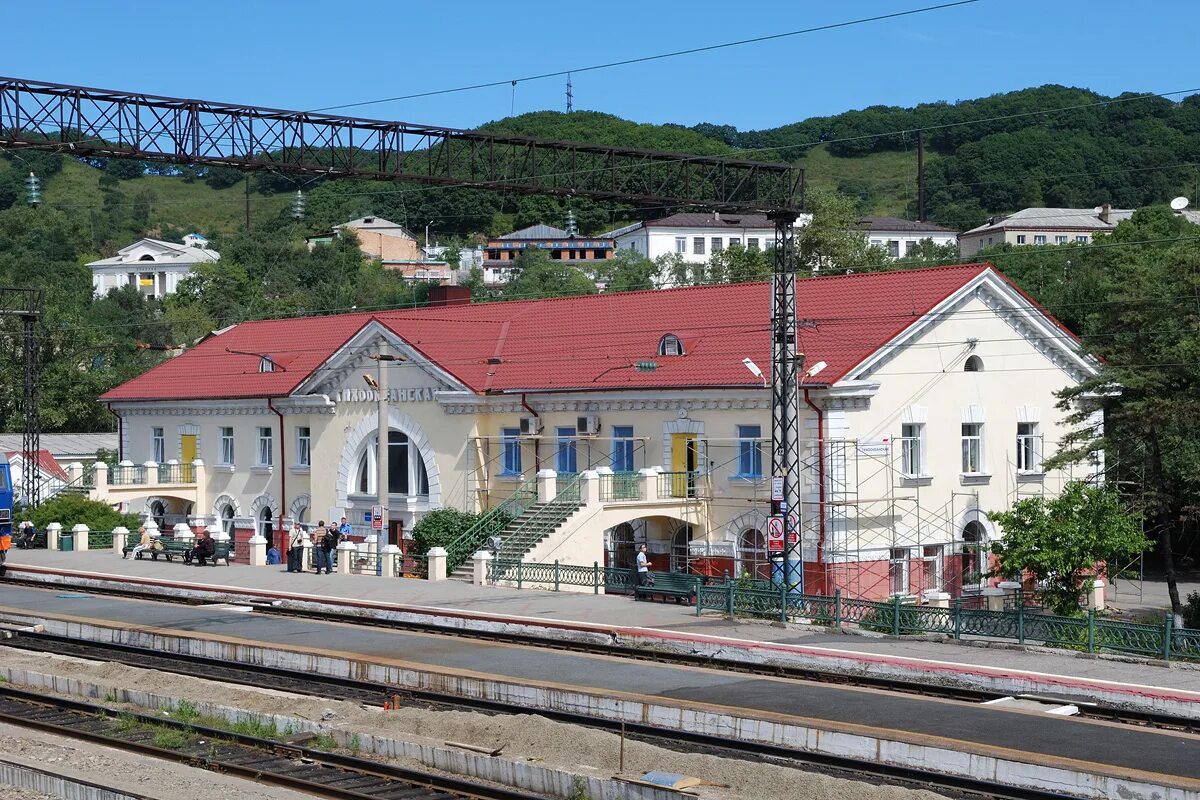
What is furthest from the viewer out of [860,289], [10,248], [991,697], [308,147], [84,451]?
[10,248]

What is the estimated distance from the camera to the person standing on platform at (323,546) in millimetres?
36781

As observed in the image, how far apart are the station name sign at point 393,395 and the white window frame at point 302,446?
2.39 metres

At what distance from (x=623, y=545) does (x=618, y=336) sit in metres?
6.32

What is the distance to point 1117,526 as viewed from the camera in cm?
2744

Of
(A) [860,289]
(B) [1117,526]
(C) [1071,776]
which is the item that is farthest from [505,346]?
(C) [1071,776]

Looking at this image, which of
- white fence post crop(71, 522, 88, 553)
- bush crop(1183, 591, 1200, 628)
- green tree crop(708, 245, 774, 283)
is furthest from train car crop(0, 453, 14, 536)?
green tree crop(708, 245, 774, 283)

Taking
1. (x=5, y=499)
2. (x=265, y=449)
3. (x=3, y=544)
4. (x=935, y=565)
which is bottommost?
(x=935, y=565)

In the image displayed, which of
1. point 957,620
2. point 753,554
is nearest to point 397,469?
point 753,554

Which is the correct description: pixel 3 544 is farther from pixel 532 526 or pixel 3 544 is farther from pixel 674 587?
pixel 674 587

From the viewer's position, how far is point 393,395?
4191 centimetres

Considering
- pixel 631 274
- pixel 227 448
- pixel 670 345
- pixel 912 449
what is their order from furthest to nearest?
1. pixel 631 274
2. pixel 227 448
3. pixel 670 345
4. pixel 912 449

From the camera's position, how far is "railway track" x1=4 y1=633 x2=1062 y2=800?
573 inches

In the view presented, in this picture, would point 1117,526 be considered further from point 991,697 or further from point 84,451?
point 84,451

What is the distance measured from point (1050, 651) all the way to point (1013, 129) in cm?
17622
